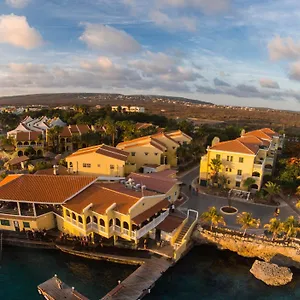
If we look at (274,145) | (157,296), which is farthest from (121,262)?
(274,145)

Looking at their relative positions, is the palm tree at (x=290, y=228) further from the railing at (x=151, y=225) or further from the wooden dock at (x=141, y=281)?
the railing at (x=151, y=225)

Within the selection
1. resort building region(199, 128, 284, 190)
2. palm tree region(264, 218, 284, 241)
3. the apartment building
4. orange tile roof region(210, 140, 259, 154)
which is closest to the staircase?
the apartment building

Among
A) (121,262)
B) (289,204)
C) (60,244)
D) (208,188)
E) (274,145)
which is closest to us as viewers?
(121,262)

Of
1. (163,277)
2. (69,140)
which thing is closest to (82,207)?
(163,277)

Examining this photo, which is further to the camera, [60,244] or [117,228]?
[60,244]

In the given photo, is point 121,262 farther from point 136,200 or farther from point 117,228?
point 136,200

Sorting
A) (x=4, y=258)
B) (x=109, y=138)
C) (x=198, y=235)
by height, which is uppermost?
(x=109, y=138)

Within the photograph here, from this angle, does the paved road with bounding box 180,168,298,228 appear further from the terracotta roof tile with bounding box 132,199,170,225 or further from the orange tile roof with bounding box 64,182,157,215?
the orange tile roof with bounding box 64,182,157,215

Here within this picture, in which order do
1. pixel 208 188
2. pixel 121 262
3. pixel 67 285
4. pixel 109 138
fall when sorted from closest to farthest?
pixel 67 285 < pixel 121 262 < pixel 208 188 < pixel 109 138

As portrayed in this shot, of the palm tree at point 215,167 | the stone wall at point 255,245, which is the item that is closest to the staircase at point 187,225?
the stone wall at point 255,245
